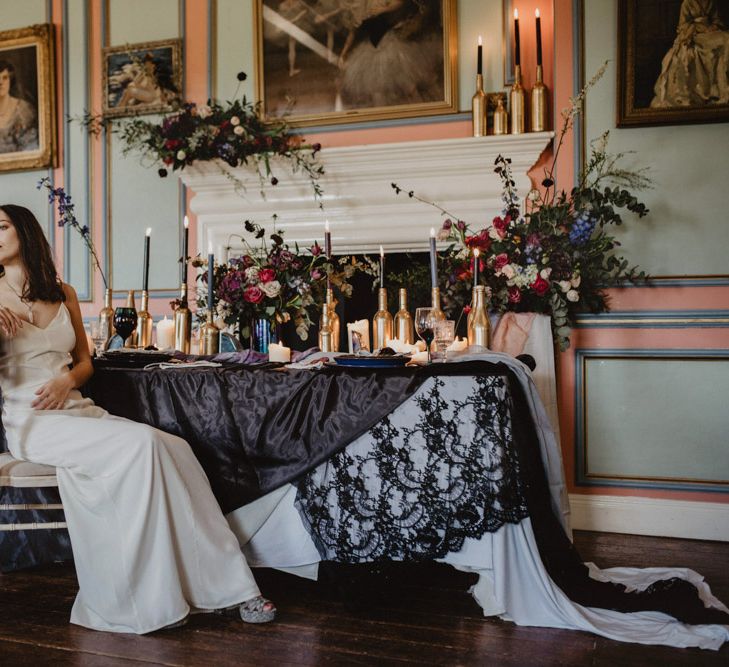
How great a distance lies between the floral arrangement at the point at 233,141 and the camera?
4.00 metres

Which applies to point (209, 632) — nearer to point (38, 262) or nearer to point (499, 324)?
point (38, 262)

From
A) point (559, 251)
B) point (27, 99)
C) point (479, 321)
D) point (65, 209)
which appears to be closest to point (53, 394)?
point (479, 321)

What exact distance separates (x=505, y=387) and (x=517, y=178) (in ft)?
6.24

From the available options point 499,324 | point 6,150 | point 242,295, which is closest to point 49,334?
point 242,295

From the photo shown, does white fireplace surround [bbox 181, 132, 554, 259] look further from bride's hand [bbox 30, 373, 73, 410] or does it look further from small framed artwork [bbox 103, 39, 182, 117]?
bride's hand [bbox 30, 373, 73, 410]

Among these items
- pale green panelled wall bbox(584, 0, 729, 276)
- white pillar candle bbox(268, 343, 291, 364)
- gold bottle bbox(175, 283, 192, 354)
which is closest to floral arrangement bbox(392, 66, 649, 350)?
pale green panelled wall bbox(584, 0, 729, 276)

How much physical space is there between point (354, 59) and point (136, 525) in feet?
9.68

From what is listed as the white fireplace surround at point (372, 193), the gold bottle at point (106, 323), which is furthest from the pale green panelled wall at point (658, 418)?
the gold bottle at point (106, 323)

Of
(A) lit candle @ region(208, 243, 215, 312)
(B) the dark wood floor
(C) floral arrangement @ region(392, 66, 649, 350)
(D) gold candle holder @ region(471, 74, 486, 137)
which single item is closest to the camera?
(B) the dark wood floor

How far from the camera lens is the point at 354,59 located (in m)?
4.04

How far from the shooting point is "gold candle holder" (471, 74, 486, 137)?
3766 mm

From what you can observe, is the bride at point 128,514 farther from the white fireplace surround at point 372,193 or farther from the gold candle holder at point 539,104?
the gold candle holder at point 539,104

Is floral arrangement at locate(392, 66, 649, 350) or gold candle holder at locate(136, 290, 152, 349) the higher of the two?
floral arrangement at locate(392, 66, 649, 350)
